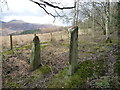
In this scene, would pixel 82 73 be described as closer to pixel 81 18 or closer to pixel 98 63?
pixel 98 63

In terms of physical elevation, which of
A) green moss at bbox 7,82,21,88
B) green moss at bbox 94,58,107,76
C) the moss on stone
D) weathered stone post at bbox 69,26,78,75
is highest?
weathered stone post at bbox 69,26,78,75

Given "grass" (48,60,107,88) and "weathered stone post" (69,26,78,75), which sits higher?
"weathered stone post" (69,26,78,75)

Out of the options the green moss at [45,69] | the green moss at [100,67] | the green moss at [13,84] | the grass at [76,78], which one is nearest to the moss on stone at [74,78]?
the grass at [76,78]

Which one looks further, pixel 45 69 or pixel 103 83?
pixel 45 69

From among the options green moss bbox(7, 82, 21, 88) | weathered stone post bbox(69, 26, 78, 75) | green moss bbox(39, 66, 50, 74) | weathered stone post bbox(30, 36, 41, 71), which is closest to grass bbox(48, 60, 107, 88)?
weathered stone post bbox(69, 26, 78, 75)

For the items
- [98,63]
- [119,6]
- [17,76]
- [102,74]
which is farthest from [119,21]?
[17,76]

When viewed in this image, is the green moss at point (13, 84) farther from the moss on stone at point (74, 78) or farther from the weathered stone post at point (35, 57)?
the moss on stone at point (74, 78)

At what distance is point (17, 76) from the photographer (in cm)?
684

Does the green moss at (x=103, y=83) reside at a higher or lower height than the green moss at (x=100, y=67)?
lower

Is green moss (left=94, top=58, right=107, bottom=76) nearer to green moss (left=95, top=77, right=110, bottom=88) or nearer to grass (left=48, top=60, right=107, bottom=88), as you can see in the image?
grass (left=48, top=60, right=107, bottom=88)

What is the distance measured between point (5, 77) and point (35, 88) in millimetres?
2004

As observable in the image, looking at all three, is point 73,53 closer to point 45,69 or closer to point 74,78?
point 74,78

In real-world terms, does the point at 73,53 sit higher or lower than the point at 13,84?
higher

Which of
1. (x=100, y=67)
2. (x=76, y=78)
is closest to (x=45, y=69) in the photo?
(x=76, y=78)
